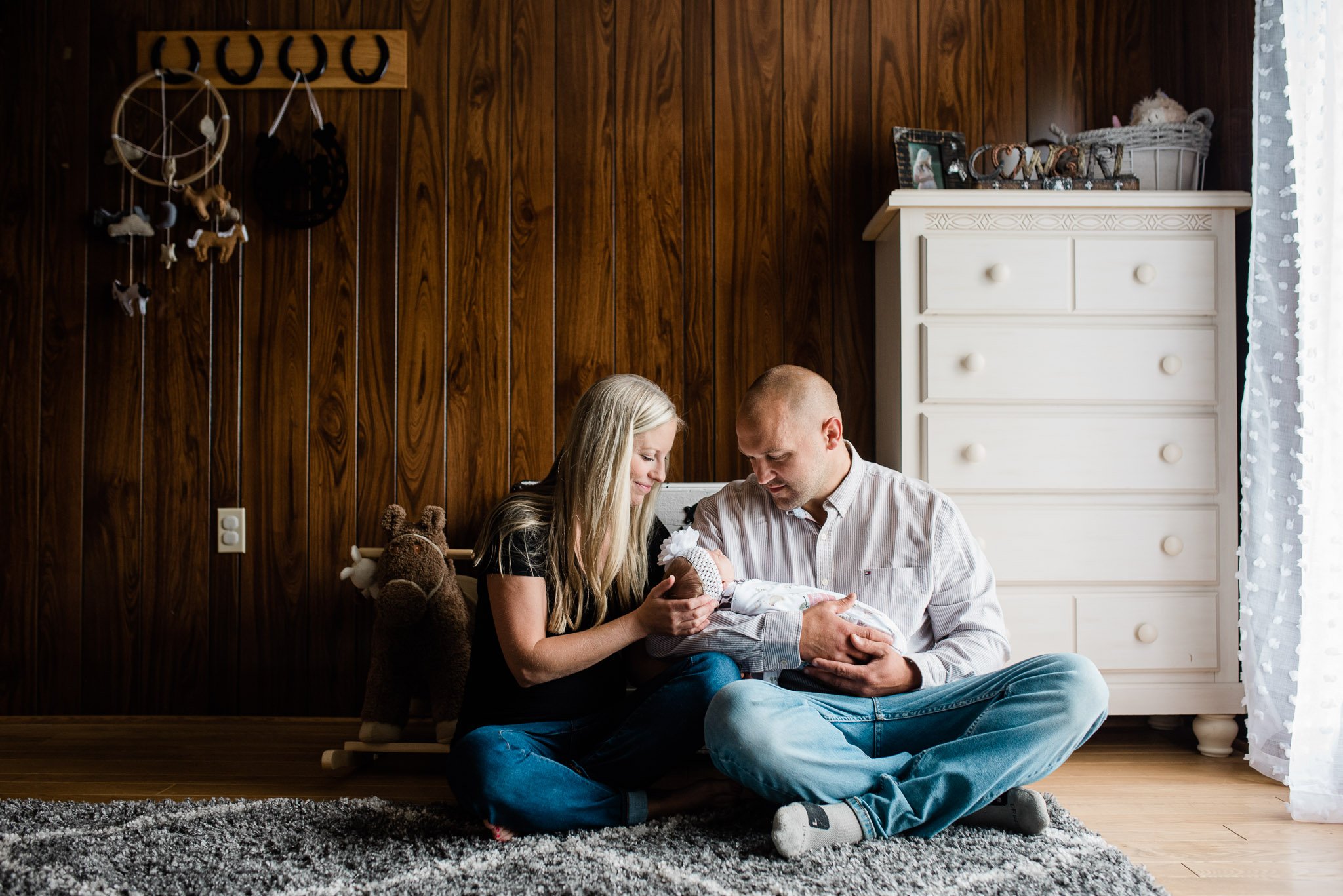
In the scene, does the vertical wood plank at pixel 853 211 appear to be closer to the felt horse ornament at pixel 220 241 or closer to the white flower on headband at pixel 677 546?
the white flower on headband at pixel 677 546

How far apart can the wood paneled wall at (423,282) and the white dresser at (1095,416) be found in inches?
16.1

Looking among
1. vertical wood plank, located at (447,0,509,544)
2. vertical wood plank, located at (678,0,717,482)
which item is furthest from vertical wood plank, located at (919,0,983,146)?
vertical wood plank, located at (447,0,509,544)

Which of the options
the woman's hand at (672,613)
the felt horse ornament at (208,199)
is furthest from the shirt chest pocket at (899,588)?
the felt horse ornament at (208,199)

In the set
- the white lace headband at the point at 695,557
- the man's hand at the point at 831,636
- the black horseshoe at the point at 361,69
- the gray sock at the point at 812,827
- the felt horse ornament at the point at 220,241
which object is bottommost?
the gray sock at the point at 812,827

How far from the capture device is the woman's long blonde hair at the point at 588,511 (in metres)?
1.55

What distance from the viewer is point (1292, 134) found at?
1.78m

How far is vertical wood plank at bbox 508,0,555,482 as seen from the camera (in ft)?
8.29

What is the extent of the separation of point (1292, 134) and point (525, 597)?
169 centimetres

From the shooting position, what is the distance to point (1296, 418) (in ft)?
5.89

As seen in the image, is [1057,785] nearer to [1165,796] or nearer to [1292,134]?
[1165,796]

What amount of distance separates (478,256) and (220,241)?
0.68 m

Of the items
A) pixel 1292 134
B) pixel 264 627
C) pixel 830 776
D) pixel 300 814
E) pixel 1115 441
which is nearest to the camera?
pixel 830 776

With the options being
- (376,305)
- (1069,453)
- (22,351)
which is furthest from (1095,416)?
(22,351)

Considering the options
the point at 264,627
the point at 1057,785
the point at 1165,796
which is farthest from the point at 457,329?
the point at 1165,796
